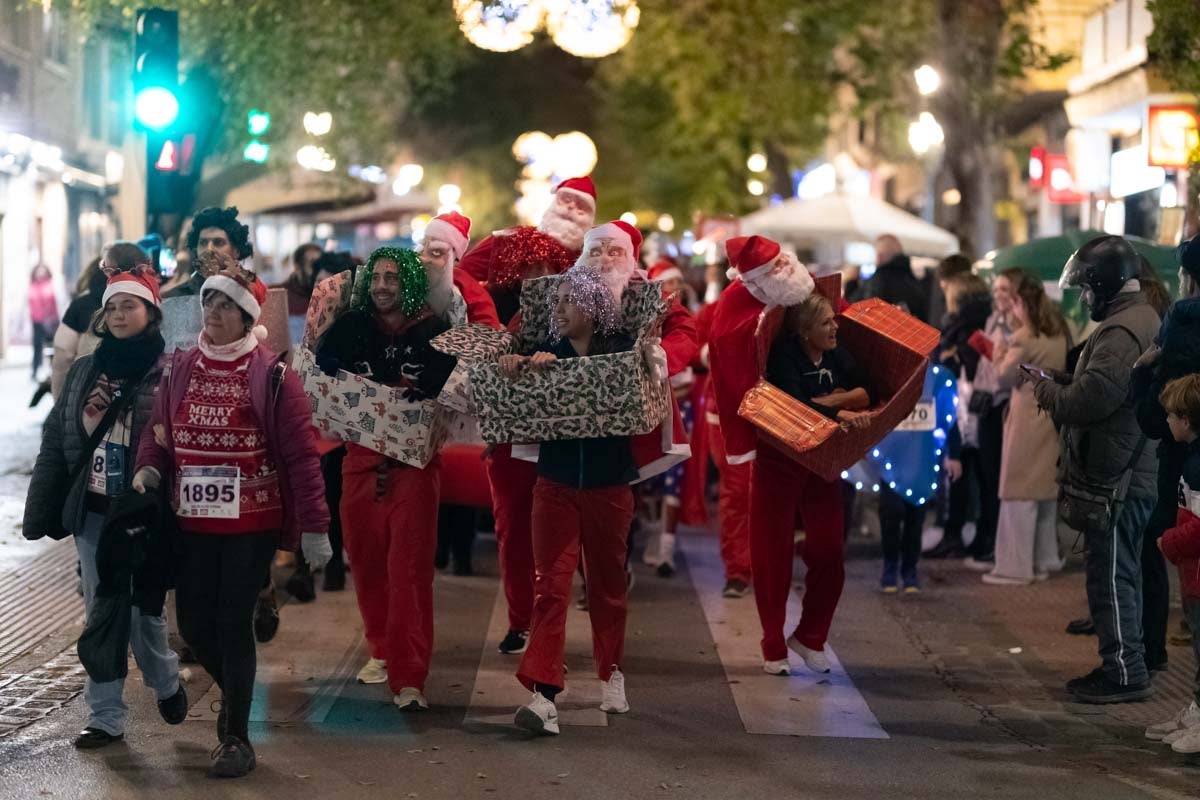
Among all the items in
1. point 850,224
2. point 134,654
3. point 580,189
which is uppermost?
point 850,224

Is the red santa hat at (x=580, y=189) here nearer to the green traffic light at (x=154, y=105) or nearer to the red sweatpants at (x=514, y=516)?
the red sweatpants at (x=514, y=516)

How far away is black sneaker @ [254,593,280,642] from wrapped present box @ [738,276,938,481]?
2.57 metres

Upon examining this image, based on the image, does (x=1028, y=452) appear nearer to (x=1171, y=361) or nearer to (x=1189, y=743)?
(x=1171, y=361)

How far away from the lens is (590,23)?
58.4 ft

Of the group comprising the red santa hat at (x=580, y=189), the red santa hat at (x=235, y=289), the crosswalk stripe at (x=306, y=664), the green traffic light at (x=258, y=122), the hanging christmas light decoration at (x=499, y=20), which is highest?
the hanging christmas light decoration at (x=499, y=20)

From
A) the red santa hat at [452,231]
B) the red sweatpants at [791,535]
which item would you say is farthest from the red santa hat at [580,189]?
the red sweatpants at [791,535]

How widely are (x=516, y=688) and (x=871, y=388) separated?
2.28 metres

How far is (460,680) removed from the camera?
27.9ft

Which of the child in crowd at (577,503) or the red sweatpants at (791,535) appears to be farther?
the red sweatpants at (791,535)

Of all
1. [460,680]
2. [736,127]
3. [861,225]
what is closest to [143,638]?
[460,680]

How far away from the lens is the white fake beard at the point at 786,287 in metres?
8.61

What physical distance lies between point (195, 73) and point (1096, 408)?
1205cm

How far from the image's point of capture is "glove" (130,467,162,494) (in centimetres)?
658

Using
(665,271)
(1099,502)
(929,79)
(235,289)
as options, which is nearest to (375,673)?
(235,289)
